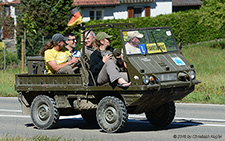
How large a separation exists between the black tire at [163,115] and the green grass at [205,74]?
6.01 m

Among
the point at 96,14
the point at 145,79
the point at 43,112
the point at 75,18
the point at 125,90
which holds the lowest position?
the point at 43,112

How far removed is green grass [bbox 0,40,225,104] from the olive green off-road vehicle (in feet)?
21.2

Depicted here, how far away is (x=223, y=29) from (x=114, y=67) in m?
34.4

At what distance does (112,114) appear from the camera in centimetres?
1089

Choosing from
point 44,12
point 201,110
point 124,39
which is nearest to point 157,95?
point 124,39

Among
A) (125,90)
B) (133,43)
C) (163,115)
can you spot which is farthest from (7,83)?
(125,90)

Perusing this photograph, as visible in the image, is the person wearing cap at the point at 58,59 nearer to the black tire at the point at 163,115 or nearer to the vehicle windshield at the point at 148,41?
the vehicle windshield at the point at 148,41

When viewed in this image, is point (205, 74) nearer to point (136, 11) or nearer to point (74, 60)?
point (74, 60)

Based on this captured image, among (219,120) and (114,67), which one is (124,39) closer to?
(114,67)

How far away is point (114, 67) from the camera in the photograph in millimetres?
10945

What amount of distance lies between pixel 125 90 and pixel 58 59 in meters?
2.14

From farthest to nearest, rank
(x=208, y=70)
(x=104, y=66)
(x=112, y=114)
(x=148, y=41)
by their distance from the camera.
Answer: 1. (x=208, y=70)
2. (x=148, y=41)
3. (x=104, y=66)
4. (x=112, y=114)

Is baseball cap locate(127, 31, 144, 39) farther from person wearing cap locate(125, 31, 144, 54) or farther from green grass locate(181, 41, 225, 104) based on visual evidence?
green grass locate(181, 41, 225, 104)

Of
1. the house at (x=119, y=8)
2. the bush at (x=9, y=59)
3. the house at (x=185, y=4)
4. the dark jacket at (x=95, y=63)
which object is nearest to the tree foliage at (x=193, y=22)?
the house at (x=119, y=8)
